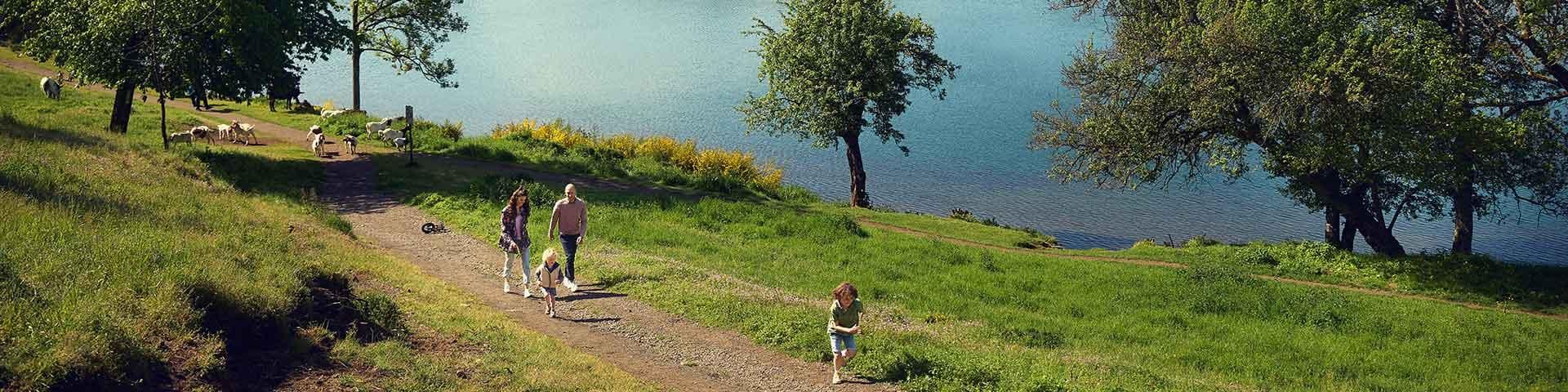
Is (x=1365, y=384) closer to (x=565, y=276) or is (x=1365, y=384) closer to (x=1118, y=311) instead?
(x=1118, y=311)

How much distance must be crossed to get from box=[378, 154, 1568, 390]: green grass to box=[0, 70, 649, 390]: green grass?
4.06 meters

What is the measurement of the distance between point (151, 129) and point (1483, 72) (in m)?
40.3

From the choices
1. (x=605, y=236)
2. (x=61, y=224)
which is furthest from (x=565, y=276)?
(x=61, y=224)

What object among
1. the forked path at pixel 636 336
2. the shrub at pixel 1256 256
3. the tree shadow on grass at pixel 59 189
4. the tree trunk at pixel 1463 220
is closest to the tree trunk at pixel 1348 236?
the tree trunk at pixel 1463 220

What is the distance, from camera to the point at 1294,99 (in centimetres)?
2652

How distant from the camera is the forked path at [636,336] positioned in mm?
14578

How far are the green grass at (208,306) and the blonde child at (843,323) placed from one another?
279 centimetres

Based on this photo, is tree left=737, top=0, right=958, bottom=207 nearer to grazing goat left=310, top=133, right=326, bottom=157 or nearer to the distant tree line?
grazing goat left=310, top=133, right=326, bottom=157

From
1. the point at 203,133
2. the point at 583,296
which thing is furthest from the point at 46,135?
Result: the point at 583,296

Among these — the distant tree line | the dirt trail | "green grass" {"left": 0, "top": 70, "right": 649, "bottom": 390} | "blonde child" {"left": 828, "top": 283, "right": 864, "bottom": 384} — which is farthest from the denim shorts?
the distant tree line

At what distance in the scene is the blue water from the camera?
1791 inches

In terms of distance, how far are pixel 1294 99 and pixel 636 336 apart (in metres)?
18.7

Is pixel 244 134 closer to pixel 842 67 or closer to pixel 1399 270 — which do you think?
pixel 842 67

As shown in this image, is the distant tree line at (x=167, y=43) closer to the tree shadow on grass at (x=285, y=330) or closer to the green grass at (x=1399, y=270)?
the tree shadow on grass at (x=285, y=330)
